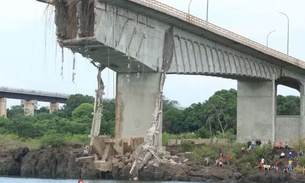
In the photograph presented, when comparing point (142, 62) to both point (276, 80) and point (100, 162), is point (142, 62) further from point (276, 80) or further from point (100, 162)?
point (276, 80)

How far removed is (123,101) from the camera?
73688mm

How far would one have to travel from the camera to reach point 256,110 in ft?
302

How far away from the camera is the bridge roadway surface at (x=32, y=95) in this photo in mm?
149613

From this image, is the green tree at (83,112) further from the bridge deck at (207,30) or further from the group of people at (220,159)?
the group of people at (220,159)

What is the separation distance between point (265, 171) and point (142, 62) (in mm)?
13839

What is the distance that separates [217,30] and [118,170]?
56.0 ft

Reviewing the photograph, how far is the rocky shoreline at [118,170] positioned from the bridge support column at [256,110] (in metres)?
18.2

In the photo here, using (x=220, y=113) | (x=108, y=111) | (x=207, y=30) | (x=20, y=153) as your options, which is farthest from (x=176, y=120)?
(x=207, y=30)

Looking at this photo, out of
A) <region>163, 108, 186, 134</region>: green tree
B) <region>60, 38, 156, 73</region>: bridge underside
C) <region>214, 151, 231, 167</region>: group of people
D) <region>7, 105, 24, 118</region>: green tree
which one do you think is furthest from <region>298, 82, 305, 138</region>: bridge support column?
<region>7, 105, 24, 118</region>: green tree

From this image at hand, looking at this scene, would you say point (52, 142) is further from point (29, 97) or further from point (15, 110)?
point (15, 110)

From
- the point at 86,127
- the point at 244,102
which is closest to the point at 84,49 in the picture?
the point at 244,102

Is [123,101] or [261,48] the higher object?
[261,48]

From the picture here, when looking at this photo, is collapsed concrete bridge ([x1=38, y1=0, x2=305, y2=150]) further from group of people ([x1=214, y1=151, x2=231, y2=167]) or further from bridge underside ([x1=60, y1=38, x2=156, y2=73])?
group of people ([x1=214, y1=151, x2=231, y2=167])

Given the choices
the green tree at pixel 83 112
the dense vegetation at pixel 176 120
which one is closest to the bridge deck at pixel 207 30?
the dense vegetation at pixel 176 120
